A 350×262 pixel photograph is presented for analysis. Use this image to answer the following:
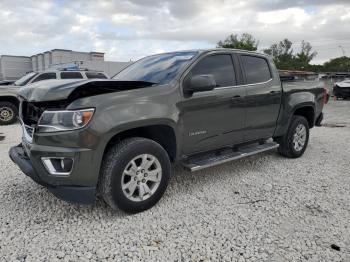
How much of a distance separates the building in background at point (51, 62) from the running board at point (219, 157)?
20.8 meters

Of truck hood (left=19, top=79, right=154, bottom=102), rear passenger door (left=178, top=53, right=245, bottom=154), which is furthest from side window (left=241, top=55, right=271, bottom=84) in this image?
truck hood (left=19, top=79, right=154, bottom=102)

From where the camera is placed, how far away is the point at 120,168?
329 cm

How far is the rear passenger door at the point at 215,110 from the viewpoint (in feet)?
12.9

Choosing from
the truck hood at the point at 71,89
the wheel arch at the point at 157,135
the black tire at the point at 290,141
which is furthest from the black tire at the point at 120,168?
the black tire at the point at 290,141

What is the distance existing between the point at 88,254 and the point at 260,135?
10.5 feet

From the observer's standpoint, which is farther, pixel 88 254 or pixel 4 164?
pixel 4 164

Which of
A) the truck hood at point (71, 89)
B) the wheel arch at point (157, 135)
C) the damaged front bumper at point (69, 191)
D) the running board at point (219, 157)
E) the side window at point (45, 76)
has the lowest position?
the damaged front bumper at point (69, 191)

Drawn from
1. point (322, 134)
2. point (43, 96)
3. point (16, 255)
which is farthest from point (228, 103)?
point (322, 134)

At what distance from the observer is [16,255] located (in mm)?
2789

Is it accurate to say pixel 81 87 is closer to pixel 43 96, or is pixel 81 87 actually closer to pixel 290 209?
pixel 43 96

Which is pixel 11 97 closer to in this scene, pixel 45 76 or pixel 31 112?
pixel 45 76

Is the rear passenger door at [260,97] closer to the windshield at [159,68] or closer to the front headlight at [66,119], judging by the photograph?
the windshield at [159,68]

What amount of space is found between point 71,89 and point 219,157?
2.15 m

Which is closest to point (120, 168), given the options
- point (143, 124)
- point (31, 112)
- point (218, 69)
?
point (143, 124)
